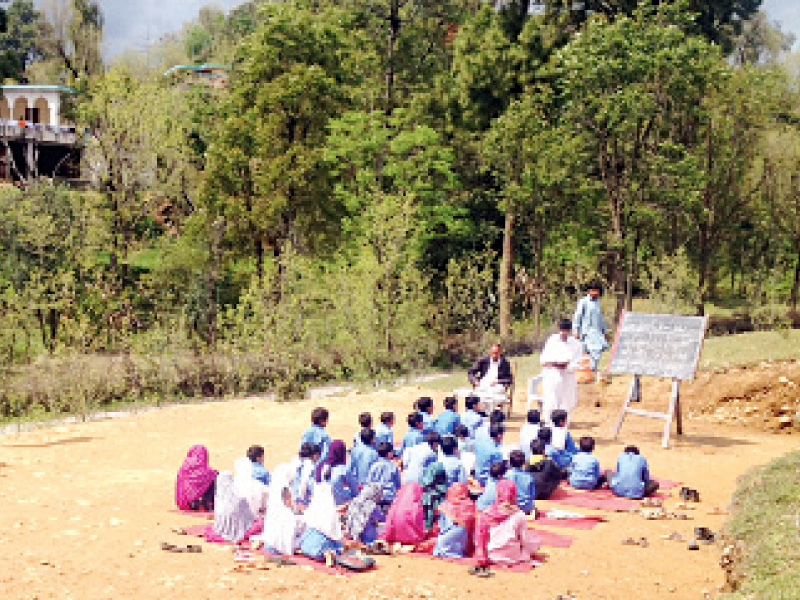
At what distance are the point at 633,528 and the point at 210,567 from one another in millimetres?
5896

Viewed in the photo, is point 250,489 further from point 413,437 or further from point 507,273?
point 507,273

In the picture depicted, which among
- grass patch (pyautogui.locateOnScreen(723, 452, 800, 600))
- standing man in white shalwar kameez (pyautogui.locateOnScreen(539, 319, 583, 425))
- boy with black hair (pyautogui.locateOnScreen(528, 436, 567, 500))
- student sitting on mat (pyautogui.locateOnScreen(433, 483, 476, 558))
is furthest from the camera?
standing man in white shalwar kameez (pyautogui.locateOnScreen(539, 319, 583, 425))

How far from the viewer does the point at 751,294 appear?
43562mm

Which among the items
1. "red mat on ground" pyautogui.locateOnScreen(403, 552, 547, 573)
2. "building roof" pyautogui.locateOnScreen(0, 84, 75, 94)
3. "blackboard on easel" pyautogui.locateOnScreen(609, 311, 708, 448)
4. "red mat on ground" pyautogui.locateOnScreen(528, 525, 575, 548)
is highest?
"building roof" pyautogui.locateOnScreen(0, 84, 75, 94)

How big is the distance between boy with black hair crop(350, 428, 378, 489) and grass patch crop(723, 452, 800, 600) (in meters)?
5.01

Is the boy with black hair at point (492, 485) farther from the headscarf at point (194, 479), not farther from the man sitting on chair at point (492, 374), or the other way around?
the man sitting on chair at point (492, 374)

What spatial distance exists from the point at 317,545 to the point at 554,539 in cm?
328

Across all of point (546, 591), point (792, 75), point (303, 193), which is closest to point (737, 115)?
point (792, 75)

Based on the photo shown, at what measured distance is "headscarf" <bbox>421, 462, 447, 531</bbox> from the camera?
12.4 m

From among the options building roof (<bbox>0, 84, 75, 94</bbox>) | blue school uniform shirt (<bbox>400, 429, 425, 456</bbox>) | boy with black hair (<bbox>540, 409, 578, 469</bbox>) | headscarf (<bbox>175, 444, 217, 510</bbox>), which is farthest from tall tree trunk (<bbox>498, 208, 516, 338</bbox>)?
building roof (<bbox>0, 84, 75, 94</bbox>)

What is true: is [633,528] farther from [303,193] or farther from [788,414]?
[303,193]

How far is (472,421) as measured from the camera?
626 inches

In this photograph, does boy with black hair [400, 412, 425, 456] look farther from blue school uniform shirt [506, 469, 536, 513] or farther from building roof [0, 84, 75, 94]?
building roof [0, 84, 75, 94]

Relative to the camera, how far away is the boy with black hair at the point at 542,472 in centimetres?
1426
